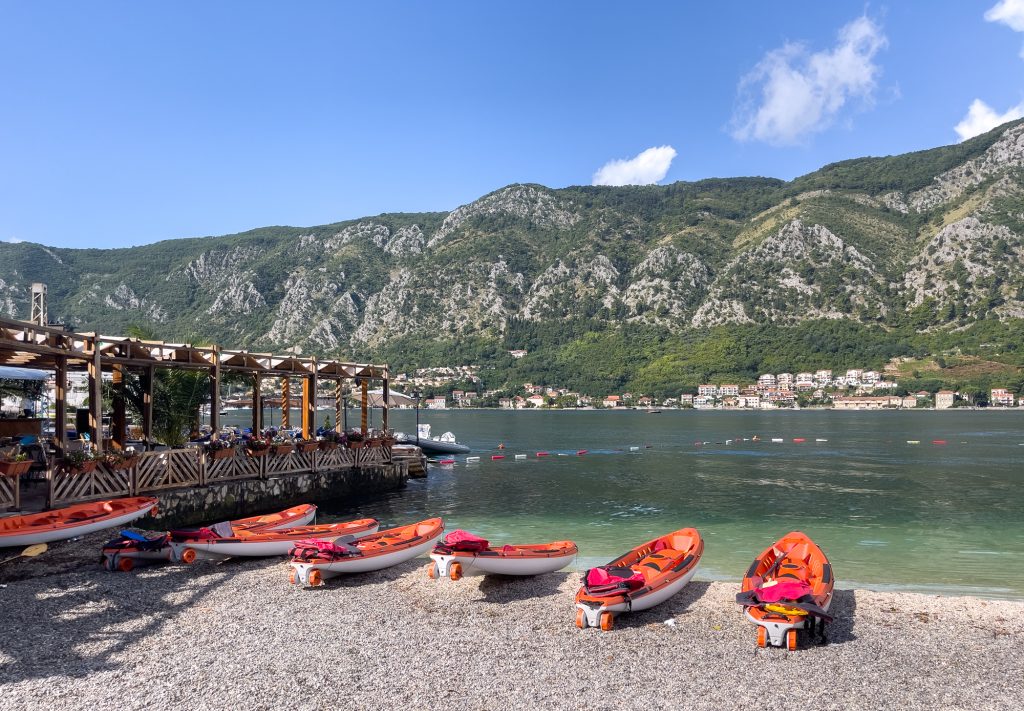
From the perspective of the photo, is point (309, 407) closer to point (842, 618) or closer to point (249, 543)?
point (249, 543)

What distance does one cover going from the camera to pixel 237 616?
9680mm

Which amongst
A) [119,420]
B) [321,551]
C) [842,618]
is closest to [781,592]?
[842,618]

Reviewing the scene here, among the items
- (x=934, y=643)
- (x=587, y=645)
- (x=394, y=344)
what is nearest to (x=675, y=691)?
(x=587, y=645)

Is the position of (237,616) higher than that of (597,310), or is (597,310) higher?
(597,310)

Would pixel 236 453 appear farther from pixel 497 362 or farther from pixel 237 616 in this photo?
pixel 497 362

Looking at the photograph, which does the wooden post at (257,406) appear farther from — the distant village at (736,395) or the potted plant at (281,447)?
the distant village at (736,395)

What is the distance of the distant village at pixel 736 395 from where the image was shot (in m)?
142

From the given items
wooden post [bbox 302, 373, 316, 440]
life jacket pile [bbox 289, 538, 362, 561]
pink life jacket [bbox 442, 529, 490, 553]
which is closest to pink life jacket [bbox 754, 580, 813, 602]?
pink life jacket [bbox 442, 529, 490, 553]

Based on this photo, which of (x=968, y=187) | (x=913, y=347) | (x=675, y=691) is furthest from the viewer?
(x=968, y=187)

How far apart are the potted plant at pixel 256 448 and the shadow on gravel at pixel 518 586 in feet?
38.5

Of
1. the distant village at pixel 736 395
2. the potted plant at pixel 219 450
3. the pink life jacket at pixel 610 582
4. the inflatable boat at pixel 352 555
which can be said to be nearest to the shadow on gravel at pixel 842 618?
the pink life jacket at pixel 610 582

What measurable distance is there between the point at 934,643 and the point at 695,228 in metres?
190

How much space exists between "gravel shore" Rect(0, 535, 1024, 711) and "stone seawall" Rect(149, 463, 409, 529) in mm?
5628

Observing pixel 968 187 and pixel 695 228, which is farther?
pixel 695 228
